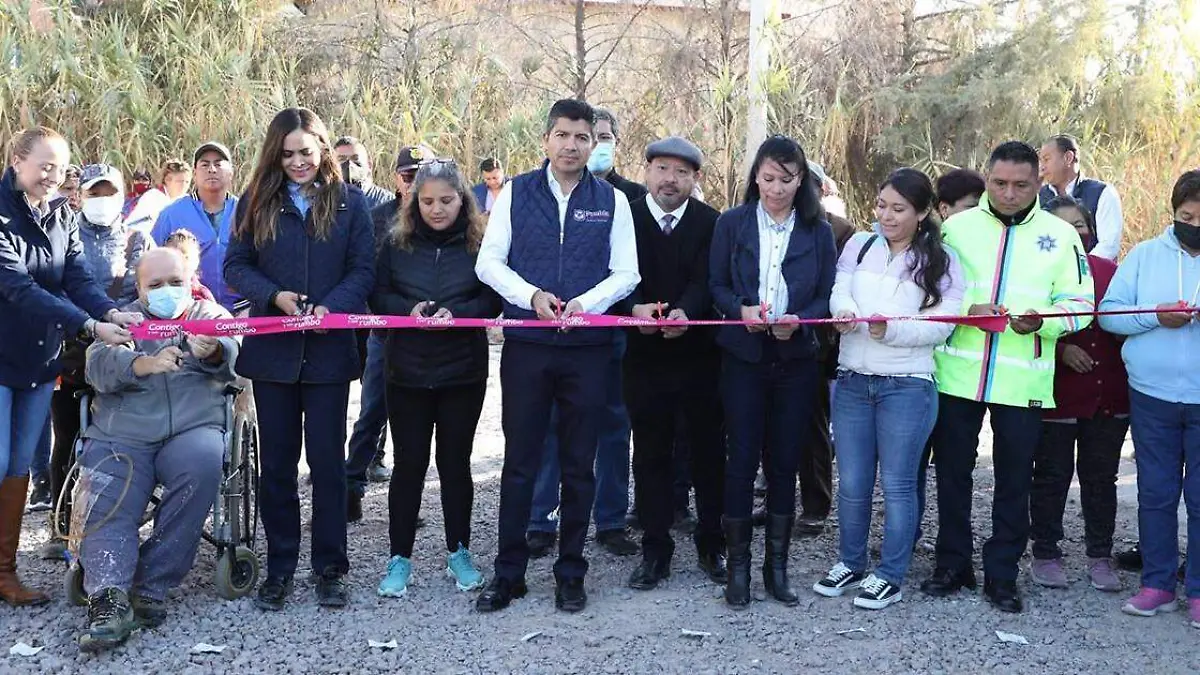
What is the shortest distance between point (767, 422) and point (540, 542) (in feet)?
4.87

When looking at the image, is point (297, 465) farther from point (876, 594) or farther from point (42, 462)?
point (876, 594)

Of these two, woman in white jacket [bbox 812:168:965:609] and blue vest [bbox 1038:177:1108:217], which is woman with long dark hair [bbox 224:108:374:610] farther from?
blue vest [bbox 1038:177:1108:217]

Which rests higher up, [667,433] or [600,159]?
[600,159]

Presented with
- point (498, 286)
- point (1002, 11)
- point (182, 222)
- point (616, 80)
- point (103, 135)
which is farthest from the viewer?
point (616, 80)

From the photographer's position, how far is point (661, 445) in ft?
18.7

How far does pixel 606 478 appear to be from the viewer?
21.0 feet

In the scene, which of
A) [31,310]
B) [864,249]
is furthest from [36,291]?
[864,249]

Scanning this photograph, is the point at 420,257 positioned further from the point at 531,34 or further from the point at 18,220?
the point at 531,34

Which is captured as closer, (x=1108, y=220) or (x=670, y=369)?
(x=670, y=369)

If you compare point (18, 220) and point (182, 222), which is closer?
point (18, 220)

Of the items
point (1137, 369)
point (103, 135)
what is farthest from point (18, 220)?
point (103, 135)

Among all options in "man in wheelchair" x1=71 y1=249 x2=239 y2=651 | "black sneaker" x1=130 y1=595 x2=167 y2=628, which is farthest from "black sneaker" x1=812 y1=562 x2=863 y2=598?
"black sneaker" x1=130 y1=595 x2=167 y2=628

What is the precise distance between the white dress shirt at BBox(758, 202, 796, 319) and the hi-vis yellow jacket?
2.67 feet

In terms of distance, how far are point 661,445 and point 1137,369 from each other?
7.13 feet
